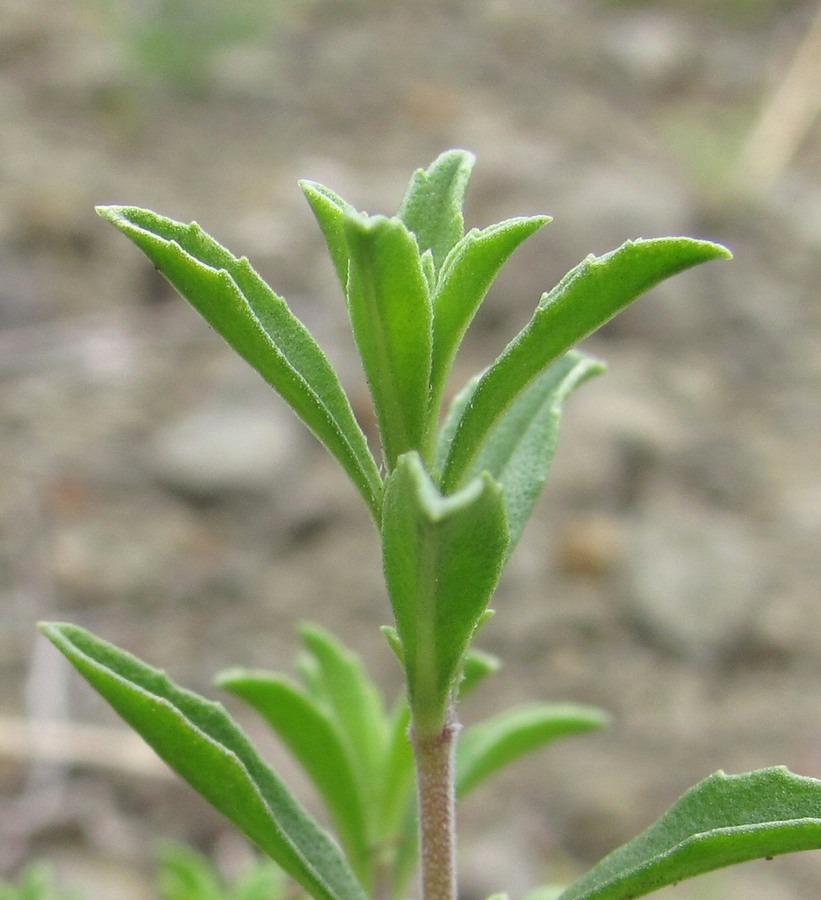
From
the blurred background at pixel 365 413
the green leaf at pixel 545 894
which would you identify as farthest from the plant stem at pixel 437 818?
the blurred background at pixel 365 413

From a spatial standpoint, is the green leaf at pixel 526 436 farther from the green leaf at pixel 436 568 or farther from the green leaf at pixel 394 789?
the green leaf at pixel 394 789

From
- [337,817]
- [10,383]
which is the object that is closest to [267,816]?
[337,817]

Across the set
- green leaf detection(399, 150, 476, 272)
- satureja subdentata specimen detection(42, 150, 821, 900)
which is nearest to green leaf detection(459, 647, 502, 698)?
satureja subdentata specimen detection(42, 150, 821, 900)

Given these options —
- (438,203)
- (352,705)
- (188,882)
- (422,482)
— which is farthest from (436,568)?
(188,882)

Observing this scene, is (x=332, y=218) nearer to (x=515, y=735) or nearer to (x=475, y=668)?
(x=475, y=668)

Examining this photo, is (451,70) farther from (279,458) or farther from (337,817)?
(337,817)

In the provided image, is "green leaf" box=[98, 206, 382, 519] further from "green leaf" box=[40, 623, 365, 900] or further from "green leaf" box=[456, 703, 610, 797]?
"green leaf" box=[456, 703, 610, 797]
